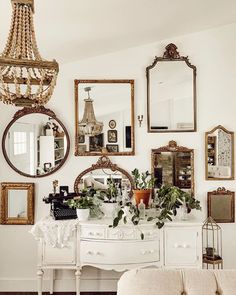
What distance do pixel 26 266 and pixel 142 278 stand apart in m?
2.72

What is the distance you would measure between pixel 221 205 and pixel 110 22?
221 cm

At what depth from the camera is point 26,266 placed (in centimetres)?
430

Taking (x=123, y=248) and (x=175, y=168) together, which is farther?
(x=175, y=168)

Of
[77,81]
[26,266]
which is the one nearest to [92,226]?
[26,266]

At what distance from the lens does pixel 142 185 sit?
4.19 m

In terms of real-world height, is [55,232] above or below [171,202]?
below

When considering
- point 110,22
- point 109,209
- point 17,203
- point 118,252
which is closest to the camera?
point 110,22

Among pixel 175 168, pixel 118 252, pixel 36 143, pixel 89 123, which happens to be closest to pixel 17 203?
pixel 36 143

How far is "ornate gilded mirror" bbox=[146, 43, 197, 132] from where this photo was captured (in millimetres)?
4273

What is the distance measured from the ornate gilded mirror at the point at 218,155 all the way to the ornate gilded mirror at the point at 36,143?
149cm

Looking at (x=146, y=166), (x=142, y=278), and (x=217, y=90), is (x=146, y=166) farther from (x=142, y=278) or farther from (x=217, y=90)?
(x=142, y=278)

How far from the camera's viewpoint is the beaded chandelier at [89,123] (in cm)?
428

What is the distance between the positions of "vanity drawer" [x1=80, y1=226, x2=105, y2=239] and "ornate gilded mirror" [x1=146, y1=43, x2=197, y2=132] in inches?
47.9

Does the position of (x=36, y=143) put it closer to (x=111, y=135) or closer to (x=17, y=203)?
(x=17, y=203)
